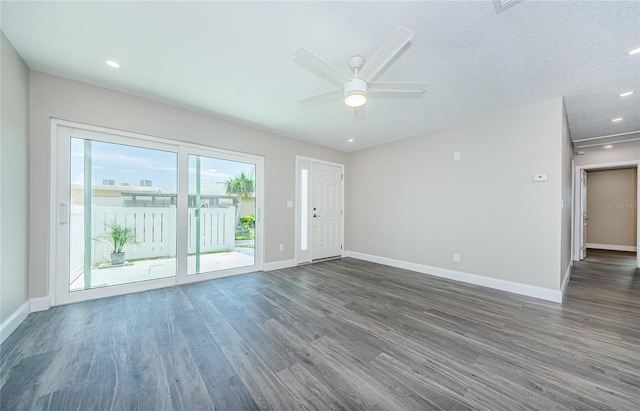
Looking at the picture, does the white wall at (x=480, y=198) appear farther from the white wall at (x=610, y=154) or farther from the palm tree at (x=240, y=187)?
the palm tree at (x=240, y=187)

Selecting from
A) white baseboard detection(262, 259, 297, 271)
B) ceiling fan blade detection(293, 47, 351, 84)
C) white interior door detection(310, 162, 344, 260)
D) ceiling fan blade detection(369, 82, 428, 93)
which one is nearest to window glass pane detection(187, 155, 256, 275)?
white baseboard detection(262, 259, 297, 271)

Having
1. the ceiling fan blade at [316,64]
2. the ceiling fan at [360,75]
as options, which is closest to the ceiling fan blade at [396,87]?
the ceiling fan at [360,75]

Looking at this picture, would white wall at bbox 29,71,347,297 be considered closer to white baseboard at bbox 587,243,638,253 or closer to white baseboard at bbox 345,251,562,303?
white baseboard at bbox 345,251,562,303

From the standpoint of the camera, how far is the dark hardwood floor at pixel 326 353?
144 cm

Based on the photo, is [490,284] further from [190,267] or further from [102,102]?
[102,102]

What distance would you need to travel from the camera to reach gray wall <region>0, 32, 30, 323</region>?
79.8 inches

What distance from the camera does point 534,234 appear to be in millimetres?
3158

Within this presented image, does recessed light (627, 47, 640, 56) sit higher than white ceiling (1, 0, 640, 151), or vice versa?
white ceiling (1, 0, 640, 151)

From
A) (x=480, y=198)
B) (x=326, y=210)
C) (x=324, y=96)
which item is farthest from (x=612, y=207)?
(x=324, y=96)

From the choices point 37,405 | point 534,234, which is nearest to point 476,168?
point 534,234

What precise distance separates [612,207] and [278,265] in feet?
31.0

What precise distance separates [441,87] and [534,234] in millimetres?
2377

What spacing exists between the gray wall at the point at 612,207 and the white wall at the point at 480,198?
4659 millimetres

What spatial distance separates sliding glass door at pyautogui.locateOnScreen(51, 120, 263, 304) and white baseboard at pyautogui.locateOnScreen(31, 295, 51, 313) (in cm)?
10
